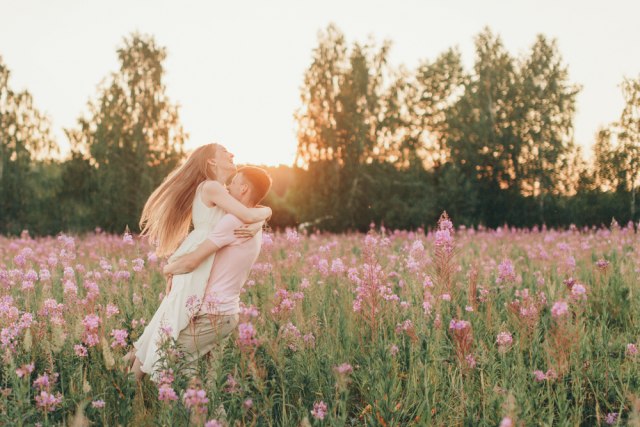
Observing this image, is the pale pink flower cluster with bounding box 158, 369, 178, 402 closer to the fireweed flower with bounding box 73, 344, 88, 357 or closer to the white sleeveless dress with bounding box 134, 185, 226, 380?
the white sleeveless dress with bounding box 134, 185, 226, 380

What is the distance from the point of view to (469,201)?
2345cm

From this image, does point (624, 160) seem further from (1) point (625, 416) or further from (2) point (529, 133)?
(1) point (625, 416)

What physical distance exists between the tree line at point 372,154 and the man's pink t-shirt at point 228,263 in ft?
61.9

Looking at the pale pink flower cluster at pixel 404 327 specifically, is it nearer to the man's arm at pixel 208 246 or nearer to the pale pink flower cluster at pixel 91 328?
the man's arm at pixel 208 246

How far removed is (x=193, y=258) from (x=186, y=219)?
0.80 metres

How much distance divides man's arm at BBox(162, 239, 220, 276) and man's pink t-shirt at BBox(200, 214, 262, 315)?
0.04 m

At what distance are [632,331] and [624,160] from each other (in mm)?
21928

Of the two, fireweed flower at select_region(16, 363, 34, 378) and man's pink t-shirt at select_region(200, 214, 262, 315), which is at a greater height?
man's pink t-shirt at select_region(200, 214, 262, 315)

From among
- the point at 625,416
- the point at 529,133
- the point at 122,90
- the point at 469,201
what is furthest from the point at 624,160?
the point at 625,416

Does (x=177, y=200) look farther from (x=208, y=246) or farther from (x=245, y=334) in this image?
(x=245, y=334)

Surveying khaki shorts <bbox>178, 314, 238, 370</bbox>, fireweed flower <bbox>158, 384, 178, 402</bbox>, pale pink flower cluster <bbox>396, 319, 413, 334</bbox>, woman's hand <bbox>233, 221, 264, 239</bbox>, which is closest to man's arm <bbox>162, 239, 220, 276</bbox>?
woman's hand <bbox>233, 221, 264, 239</bbox>

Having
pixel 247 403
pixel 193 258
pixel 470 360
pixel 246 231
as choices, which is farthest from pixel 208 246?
pixel 470 360

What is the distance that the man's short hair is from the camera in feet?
12.7

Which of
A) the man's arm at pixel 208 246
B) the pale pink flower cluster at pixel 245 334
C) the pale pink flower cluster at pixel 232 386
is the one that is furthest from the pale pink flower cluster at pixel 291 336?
the pale pink flower cluster at pixel 245 334
